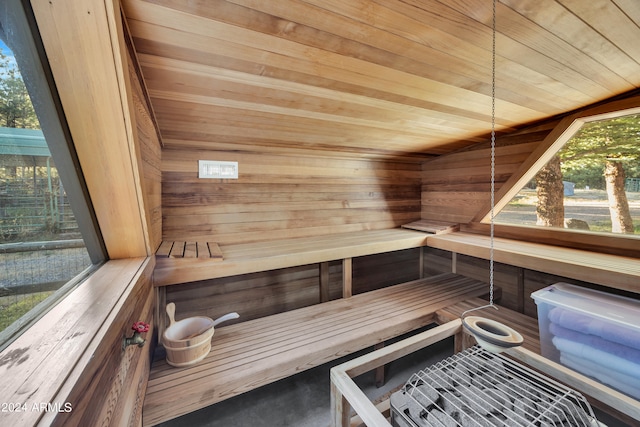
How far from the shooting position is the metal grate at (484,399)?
3.13 feet

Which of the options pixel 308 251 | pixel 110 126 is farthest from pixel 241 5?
pixel 308 251

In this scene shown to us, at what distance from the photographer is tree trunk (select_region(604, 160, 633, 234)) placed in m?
1.87

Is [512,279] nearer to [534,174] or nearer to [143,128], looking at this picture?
[534,174]

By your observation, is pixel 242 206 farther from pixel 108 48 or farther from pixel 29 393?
pixel 29 393

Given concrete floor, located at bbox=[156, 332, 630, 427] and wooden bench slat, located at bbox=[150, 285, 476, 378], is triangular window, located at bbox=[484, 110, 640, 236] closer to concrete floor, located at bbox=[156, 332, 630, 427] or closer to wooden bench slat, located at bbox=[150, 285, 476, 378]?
wooden bench slat, located at bbox=[150, 285, 476, 378]

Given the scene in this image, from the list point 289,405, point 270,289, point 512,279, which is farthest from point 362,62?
point 512,279

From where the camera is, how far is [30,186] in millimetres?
740

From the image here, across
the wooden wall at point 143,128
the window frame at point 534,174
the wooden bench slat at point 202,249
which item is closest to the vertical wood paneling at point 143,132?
the wooden wall at point 143,128

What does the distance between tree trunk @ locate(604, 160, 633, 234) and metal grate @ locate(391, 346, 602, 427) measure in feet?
4.97

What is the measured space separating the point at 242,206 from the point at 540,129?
2.62 meters

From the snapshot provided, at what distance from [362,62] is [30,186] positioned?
1.33 meters

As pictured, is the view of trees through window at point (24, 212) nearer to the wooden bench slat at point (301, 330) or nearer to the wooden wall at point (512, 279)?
the wooden bench slat at point (301, 330)

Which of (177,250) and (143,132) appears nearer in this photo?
(143,132)

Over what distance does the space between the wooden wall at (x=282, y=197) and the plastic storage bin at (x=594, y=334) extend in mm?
1699
